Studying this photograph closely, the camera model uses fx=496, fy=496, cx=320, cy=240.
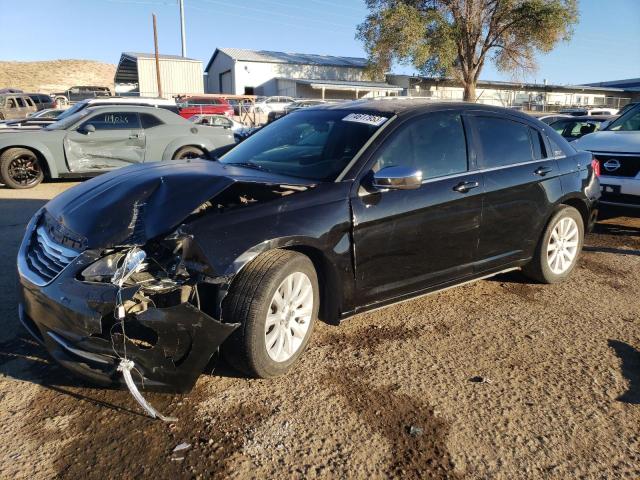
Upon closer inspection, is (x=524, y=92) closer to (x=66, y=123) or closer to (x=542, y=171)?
(x=66, y=123)

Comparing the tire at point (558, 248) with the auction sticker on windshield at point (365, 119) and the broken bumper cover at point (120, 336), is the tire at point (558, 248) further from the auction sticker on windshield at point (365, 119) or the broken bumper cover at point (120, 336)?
the broken bumper cover at point (120, 336)

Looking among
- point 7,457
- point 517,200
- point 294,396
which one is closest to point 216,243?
point 294,396

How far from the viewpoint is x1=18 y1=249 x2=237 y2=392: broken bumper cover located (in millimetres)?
2443

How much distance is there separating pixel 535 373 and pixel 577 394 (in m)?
0.28

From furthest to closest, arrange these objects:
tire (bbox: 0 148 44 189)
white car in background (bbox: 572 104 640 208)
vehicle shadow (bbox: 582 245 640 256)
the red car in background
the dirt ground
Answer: the red car in background
tire (bbox: 0 148 44 189)
white car in background (bbox: 572 104 640 208)
vehicle shadow (bbox: 582 245 640 256)
the dirt ground

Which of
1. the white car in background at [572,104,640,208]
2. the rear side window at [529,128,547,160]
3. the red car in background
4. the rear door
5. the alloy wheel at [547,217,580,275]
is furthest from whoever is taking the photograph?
the red car in background

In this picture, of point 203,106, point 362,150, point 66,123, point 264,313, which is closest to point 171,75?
point 203,106

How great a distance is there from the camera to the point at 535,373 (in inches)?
125

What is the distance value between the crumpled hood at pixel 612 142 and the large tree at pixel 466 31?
1116 inches

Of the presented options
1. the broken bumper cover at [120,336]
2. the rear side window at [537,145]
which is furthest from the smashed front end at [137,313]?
the rear side window at [537,145]

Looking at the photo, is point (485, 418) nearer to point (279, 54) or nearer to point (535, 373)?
point (535, 373)

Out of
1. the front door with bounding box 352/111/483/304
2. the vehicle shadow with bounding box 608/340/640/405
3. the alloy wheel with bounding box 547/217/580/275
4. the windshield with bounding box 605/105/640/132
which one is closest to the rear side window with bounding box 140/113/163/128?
the front door with bounding box 352/111/483/304

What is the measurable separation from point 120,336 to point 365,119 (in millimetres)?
2291

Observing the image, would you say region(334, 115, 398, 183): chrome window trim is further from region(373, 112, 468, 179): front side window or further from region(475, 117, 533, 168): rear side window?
region(475, 117, 533, 168): rear side window
